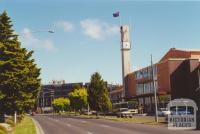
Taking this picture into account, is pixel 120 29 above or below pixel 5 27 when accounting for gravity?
above

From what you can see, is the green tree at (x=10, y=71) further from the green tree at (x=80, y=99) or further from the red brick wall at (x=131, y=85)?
the red brick wall at (x=131, y=85)

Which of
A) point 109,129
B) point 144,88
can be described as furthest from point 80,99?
point 109,129

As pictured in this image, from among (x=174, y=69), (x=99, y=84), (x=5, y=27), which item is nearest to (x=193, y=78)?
(x=174, y=69)

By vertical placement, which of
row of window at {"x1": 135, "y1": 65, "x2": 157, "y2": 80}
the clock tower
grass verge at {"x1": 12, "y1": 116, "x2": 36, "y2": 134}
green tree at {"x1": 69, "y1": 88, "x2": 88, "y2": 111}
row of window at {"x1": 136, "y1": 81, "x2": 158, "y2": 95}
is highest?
the clock tower

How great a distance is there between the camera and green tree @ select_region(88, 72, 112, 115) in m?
73.6

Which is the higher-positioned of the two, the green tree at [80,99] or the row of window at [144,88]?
the row of window at [144,88]

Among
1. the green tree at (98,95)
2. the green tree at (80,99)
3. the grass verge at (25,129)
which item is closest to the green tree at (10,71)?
the grass verge at (25,129)

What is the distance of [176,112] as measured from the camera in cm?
5256

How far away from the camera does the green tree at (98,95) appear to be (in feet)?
242

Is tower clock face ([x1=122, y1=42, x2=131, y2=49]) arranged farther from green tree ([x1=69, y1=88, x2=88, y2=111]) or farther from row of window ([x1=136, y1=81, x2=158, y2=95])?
green tree ([x1=69, y1=88, x2=88, y2=111])

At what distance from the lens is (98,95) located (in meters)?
74.0

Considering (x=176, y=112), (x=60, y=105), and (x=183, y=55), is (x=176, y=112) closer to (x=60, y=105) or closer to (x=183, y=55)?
(x=183, y=55)

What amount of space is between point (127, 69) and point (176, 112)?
7476cm

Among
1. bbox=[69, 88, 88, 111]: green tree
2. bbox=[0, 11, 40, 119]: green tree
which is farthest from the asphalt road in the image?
bbox=[69, 88, 88, 111]: green tree
